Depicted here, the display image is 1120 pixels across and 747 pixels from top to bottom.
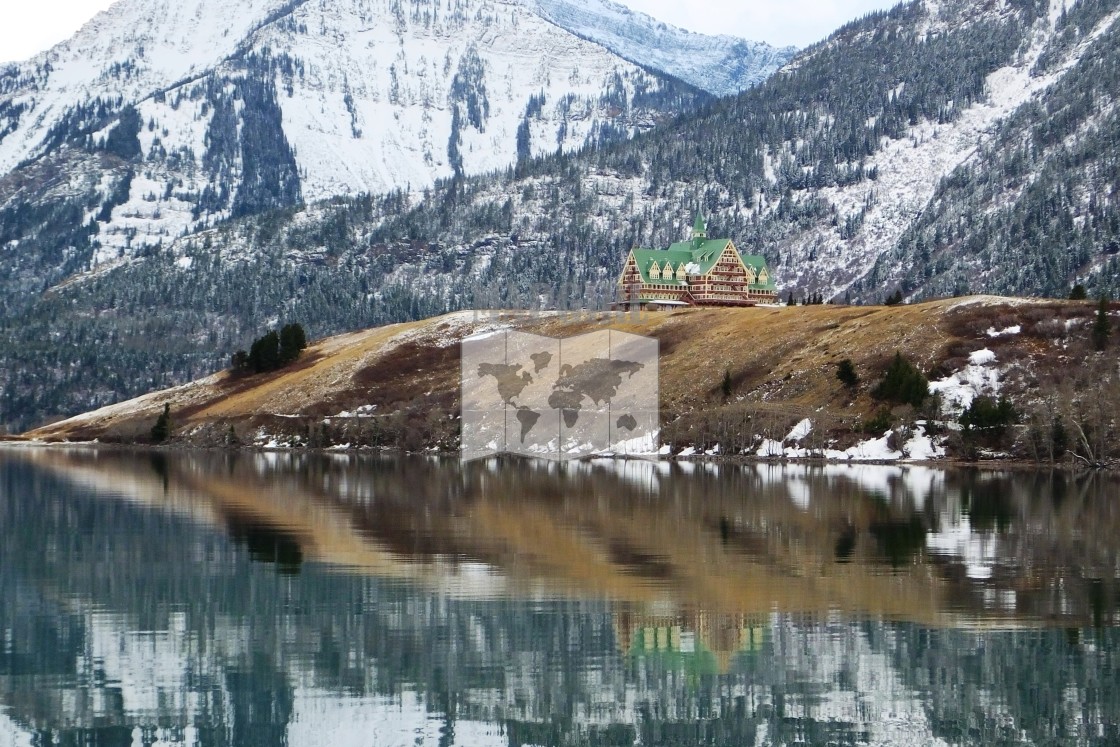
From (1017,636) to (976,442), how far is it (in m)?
101

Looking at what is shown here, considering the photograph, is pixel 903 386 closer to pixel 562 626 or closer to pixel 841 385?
pixel 841 385

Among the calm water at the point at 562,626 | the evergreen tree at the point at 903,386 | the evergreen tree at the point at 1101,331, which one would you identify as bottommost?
the calm water at the point at 562,626

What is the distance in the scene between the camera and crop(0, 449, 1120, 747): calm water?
110 ft

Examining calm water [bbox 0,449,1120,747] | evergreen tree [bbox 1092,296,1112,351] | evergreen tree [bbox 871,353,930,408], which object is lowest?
calm water [bbox 0,449,1120,747]

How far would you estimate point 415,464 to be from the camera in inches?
5846

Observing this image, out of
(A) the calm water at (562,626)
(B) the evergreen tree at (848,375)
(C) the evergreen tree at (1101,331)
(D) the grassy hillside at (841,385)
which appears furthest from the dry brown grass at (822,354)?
(A) the calm water at (562,626)

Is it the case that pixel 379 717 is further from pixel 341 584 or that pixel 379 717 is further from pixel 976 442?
pixel 976 442

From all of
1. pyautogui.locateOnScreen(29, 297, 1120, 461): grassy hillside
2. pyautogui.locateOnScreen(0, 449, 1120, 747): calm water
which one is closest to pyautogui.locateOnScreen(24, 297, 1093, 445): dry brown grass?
pyautogui.locateOnScreen(29, 297, 1120, 461): grassy hillside

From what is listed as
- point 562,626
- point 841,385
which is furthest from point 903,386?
point 562,626

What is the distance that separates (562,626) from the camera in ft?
144

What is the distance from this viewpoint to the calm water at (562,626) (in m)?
33.4

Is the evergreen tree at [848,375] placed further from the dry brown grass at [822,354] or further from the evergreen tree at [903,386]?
the evergreen tree at [903,386]

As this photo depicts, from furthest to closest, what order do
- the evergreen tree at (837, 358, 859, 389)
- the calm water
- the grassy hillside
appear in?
the evergreen tree at (837, 358, 859, 389) → the grassy hillside → the calm water

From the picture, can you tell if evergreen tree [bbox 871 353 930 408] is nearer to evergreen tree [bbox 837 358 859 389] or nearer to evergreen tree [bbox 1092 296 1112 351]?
evergreen tree [bbox 837 358 859 389]
